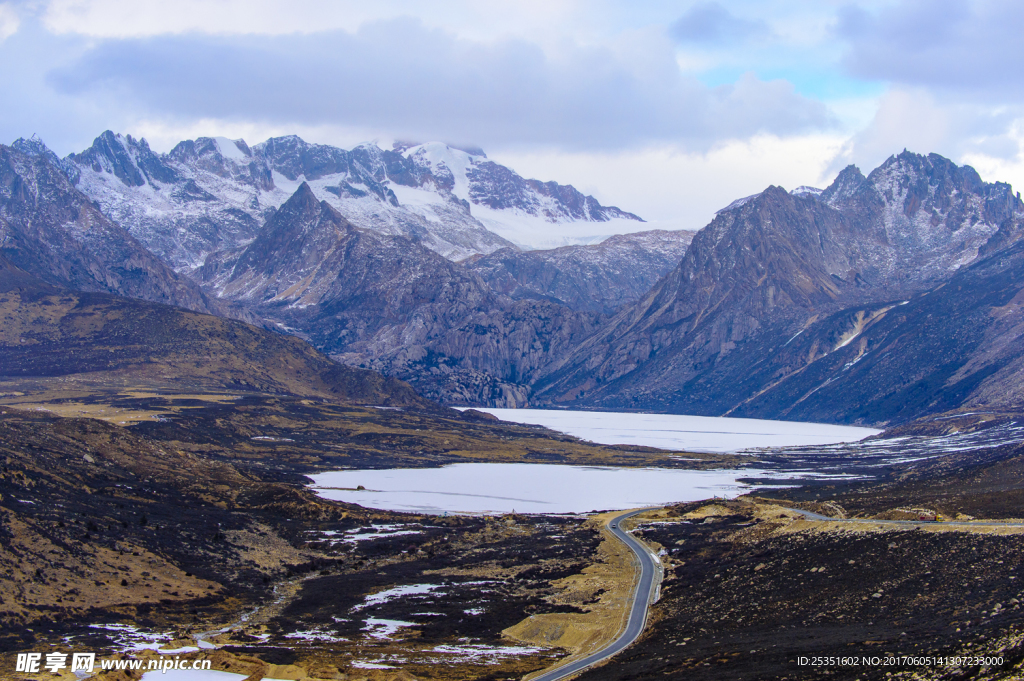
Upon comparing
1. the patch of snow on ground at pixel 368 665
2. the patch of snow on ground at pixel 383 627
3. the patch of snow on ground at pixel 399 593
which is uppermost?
the patch of snow on ground at pixel 368 665

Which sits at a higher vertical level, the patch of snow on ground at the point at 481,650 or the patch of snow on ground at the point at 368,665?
the patch of snow on ground at the point at 368,665

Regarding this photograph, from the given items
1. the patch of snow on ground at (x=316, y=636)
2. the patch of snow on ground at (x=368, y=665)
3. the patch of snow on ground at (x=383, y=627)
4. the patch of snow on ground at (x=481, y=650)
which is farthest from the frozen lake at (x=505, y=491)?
the patch of snow on ground at (x=368, y=665)

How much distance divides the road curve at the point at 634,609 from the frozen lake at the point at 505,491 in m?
36.8

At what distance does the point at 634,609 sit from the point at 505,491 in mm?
95375

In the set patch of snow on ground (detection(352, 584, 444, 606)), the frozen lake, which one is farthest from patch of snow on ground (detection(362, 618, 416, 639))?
the frozen lake

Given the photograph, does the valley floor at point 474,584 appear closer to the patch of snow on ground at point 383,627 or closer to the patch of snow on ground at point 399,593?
the patch of snow on ground at point 383,627

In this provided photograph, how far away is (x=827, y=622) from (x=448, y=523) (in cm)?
7531

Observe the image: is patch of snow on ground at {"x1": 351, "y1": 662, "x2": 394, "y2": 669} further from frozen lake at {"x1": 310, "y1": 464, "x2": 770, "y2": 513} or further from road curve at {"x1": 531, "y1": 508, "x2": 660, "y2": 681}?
frozen lake at {"x1": 310, "y1": 464, "x2": 770, "y2": 513}

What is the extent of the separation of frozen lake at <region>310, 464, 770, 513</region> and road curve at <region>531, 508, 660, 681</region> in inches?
1450

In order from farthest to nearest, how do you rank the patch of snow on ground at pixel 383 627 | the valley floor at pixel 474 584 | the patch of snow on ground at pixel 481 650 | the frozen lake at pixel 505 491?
the frozen lake at pixel 505 491
the patch of snow on ground at pixel 383 627
the patch of snow on ground at pixel 481 650
the valley floor at pixel 474 584

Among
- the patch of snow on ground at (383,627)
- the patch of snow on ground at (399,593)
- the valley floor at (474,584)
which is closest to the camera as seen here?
the valley floor at (474,584)

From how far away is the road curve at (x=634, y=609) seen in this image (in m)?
63.4

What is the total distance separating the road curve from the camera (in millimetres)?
63416

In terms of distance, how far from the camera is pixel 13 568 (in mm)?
78312
